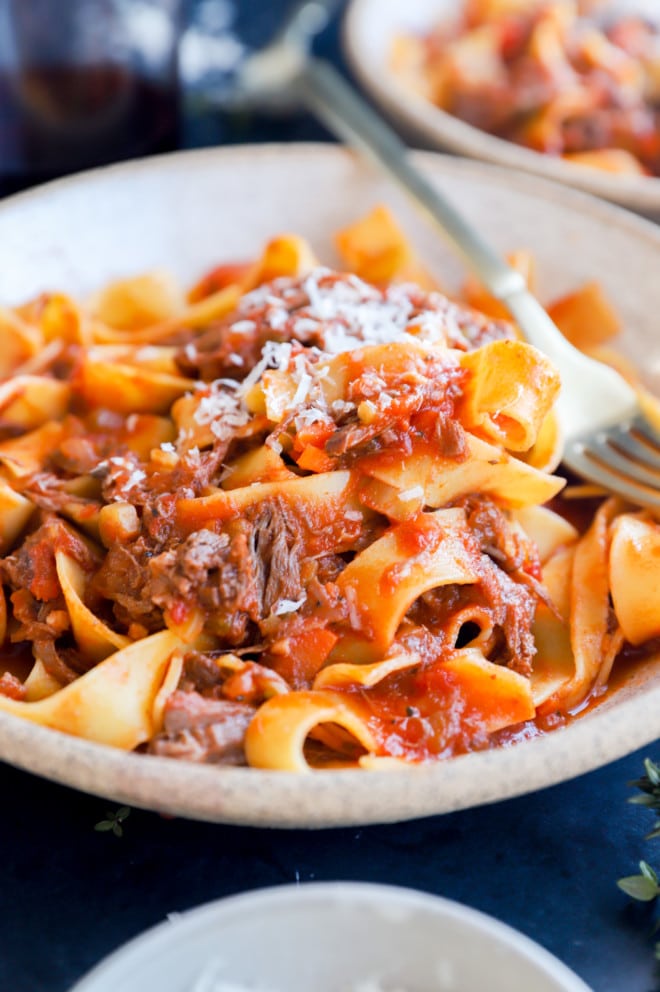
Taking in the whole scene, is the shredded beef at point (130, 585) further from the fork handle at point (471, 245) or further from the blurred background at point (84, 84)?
the blurred background at point (84, 84)

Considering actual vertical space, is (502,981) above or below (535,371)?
below

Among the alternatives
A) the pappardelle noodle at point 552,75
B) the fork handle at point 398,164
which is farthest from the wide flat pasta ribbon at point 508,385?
the pappardelle noodle at point 552,75

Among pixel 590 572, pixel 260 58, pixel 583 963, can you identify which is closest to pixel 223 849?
pixel 583 963

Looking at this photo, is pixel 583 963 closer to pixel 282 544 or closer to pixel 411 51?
pixel 282 544

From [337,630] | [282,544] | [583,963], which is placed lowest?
[583,963]

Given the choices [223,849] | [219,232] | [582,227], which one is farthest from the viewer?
[219,232]

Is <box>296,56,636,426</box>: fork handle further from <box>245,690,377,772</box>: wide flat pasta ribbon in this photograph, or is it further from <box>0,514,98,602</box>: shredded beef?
<box>0,514,98,602</box>: shredded beef

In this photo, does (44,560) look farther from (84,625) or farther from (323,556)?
(323,556)

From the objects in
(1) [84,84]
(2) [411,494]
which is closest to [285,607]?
(2) [411,494]
